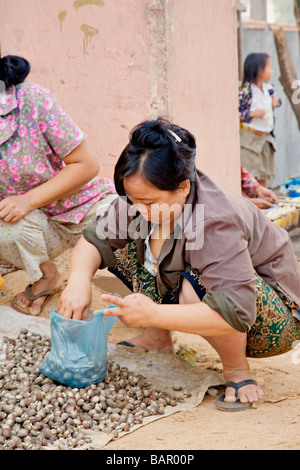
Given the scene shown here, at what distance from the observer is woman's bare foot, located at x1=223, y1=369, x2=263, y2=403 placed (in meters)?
2.55

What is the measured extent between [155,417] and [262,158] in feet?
19.3

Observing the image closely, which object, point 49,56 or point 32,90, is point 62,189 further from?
point 49,56

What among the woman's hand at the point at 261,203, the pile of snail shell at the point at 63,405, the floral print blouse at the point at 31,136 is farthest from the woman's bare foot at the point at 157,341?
the woman's hand at the point at 261,203

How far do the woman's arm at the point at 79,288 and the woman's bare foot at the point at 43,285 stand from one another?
3.23 feet

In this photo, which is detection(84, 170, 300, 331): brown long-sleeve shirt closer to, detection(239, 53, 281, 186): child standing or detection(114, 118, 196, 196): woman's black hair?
detection(114, 118, 196, 196): woman's black hair

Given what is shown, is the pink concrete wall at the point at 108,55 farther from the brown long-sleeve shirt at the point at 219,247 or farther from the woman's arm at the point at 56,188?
the brown long-sleeve shirt at the point at 219,247

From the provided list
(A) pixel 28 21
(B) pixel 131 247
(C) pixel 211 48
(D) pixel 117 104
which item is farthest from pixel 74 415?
(C) pixel 211 48

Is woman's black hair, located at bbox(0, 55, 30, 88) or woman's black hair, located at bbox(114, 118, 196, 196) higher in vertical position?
woman's black hair, located at bbox(0, 55, 30, 88)

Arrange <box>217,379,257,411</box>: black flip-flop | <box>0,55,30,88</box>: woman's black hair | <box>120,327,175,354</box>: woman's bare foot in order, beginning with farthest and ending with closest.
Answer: <box>0,55,30,88</box>: woman's black hair
<box>120,327,175,354</box>: woman's bare foot
<box>217,379,257,411</box>: black flip-flop

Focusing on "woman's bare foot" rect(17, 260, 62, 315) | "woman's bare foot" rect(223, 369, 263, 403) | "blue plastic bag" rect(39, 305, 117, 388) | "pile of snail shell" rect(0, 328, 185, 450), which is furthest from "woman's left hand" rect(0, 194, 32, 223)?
"woman's bare foot" rect(223, 369, 263, 403)

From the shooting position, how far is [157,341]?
10.3ft

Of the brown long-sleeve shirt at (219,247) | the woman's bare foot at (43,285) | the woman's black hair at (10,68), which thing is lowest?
the woman's bare foot at (43,285)

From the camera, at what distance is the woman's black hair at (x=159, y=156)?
7.57 ft

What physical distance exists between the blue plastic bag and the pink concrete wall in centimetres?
218
